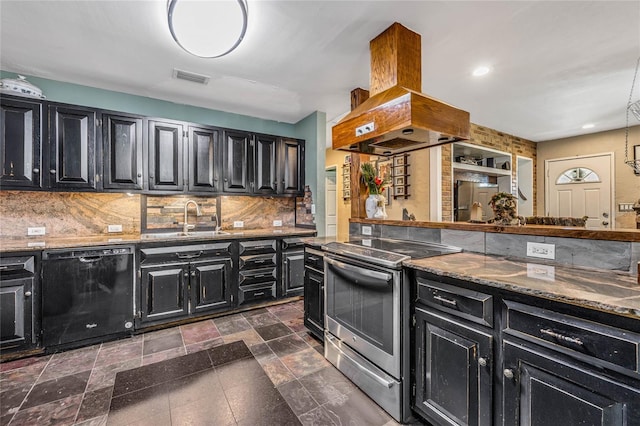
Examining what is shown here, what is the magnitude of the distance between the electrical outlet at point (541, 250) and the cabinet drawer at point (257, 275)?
8.66ft

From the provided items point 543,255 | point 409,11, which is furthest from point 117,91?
point 543,255

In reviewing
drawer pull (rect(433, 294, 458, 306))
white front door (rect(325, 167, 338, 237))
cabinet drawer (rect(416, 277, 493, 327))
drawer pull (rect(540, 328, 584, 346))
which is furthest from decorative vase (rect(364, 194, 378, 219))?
white front door (rect(325, 167, 338, 237))

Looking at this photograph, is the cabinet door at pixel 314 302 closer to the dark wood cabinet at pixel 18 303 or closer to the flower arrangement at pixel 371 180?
the flower arrangement at pixel 371 180

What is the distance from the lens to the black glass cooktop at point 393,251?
1.73 meters

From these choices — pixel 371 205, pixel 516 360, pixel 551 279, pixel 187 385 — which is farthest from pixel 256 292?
pixel 551 279

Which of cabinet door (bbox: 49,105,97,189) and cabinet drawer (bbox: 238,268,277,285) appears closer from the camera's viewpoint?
cabinet door (bbox: 49,105,97,189)

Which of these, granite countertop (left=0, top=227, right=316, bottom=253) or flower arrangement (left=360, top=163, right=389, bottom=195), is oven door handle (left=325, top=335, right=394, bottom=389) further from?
granite countertop (left=0, top=227, right=316, bottom=253)

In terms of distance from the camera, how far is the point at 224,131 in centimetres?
351

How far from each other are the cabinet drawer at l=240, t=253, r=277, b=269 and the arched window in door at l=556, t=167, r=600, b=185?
5.81m

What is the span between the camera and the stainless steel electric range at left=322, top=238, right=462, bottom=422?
5.42 ft

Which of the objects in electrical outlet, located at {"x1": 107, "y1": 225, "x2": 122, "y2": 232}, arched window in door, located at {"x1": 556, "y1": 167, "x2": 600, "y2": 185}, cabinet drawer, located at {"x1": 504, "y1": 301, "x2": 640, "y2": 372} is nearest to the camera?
cabinet drawer, located at {"x1": 504, "y1": 301, "x2": 640, "y2": 372}

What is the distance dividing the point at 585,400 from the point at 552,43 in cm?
263

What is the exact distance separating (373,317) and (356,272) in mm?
310

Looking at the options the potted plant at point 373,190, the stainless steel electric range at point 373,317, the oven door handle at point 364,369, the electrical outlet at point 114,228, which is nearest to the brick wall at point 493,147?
the potted plant at point 373,190
